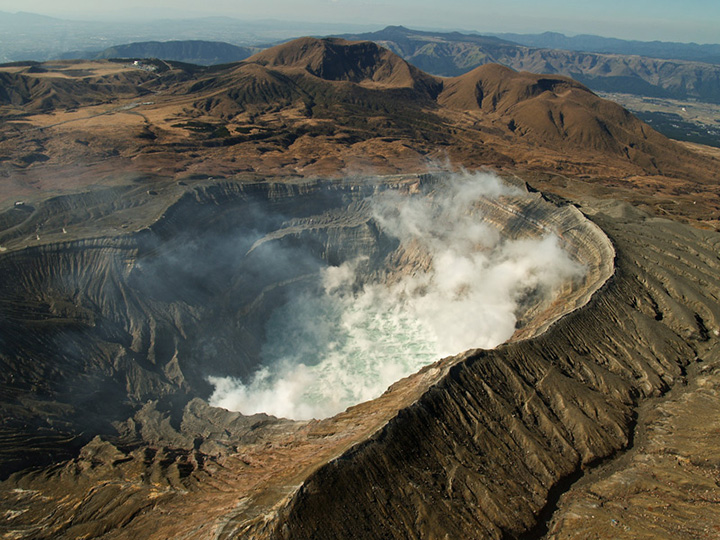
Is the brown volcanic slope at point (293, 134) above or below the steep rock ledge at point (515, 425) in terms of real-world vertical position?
above

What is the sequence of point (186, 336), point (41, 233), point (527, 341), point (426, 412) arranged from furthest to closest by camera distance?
point (41, 233) < point (186, 336) < point (527, 341) < point (426, 412)

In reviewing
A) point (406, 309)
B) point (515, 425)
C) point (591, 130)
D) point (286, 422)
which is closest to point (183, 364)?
point (286, 422)

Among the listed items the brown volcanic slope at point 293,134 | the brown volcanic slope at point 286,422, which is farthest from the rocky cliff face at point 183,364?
the brown volcanic slope at point 293,134

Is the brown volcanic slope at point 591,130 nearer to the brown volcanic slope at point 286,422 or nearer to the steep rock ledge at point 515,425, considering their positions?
the brown volcanic slope at point 286,422

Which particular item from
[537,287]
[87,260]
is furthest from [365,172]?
[87,260]

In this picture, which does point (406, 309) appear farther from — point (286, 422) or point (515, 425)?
point (515, 425)

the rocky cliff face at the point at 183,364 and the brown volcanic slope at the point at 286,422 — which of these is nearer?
the brown volcanic slope at the point at 286,422

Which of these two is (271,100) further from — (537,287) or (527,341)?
(527,341)

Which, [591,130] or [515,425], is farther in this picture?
[591,130]

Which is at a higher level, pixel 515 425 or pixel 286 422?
pixel 515 425

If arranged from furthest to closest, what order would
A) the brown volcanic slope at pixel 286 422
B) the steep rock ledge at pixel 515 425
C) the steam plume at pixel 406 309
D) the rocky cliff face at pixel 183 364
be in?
the steam plume at pixel 406 309
the rocky cliff face at pixel 183 364
the brown volcanic slope at pixel 286 422
the steep rock ledge at pixel 515 425

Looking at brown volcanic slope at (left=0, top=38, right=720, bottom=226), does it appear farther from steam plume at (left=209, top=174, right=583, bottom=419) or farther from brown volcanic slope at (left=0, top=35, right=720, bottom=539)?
steam plume at (left=209, top=174, right=583, bottom=419)
